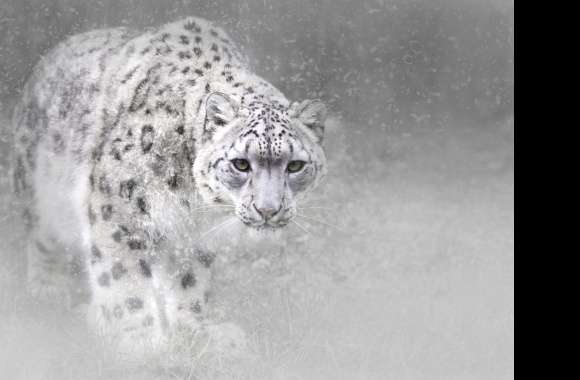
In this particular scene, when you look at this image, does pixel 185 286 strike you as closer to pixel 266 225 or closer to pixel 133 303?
pixel 133 303

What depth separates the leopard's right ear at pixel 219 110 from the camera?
494 centimetres

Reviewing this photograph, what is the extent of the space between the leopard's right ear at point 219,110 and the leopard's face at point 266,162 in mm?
18

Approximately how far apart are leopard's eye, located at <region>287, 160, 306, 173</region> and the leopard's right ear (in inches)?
16.2

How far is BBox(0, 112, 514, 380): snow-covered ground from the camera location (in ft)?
17.1

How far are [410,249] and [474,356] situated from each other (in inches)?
51.4

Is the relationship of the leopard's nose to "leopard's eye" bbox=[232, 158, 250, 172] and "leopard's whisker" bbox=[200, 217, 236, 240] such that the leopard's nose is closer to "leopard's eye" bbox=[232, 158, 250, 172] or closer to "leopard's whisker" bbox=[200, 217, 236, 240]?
"leopard's eye" bbox=[232, 158, 250, 172]

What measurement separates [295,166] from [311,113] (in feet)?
1.16

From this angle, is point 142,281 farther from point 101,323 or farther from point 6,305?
point 6,305

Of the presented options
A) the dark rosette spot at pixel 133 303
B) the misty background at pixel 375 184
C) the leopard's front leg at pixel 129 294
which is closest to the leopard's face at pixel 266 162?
the leopard's front leg at pixel 129 294

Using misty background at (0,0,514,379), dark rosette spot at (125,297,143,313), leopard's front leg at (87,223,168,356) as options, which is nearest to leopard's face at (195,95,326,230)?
leopard's front leg at (87,223,168,356)

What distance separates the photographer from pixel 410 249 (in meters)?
6.54

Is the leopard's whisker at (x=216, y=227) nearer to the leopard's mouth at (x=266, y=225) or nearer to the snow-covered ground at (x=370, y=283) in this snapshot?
the leopard's mouth at (x=266, y=225)

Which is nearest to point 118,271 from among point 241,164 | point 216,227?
point 216,227

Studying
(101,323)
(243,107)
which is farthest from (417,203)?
(101,323)
